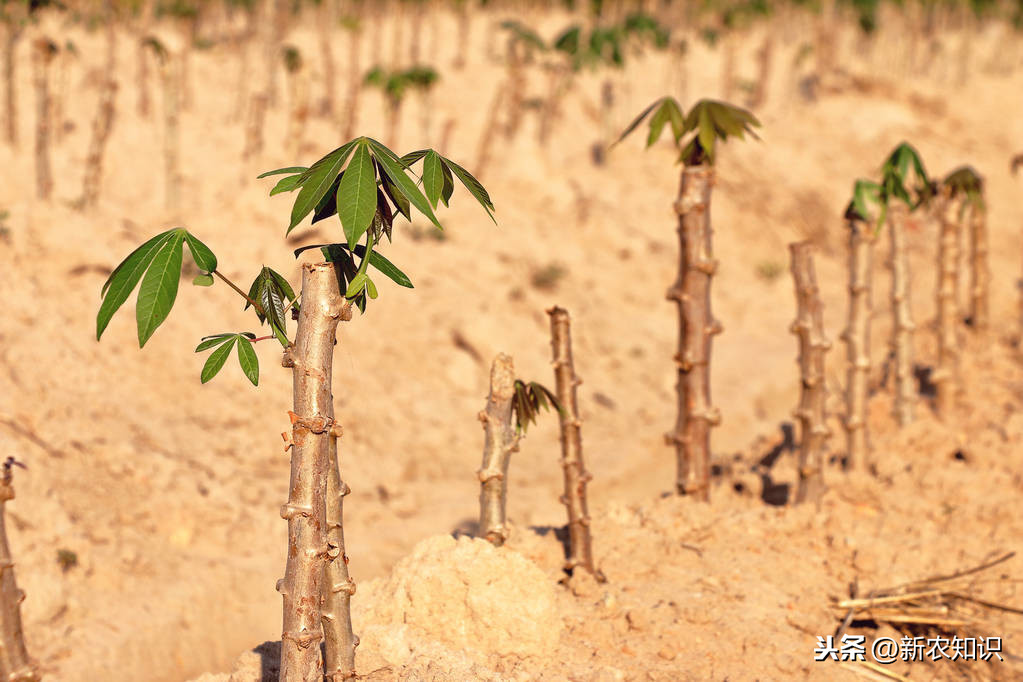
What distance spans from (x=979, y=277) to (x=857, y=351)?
4.41m

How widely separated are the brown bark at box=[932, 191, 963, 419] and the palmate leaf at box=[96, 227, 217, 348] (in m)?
8.15

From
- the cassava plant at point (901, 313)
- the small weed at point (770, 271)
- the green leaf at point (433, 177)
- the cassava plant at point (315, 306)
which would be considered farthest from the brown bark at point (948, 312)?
the small weed at point (770, 271)

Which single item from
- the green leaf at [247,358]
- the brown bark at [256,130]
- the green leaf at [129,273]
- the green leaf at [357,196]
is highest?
the brown bark at [256,130]

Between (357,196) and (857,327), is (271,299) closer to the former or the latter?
(357,196)

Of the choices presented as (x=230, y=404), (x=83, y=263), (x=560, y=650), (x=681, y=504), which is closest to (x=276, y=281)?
(x=560, y=650)

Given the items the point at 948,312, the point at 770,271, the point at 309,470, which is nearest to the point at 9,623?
the point at 309,470

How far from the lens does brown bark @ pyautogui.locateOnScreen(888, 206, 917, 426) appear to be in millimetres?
8648

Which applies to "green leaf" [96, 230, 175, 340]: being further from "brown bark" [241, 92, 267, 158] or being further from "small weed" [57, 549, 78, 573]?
"brown bark" [241, 92, 267, 158]

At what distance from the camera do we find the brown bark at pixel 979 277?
1138 cm

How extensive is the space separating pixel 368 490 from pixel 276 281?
23.0ft

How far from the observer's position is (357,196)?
9.81 ft

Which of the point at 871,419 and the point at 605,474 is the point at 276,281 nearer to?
Answer: the point at 871,419

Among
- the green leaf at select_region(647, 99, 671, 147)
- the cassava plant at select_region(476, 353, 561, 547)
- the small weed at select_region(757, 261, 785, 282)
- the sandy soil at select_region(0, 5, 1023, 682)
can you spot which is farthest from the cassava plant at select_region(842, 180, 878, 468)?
the small weed at select_region(757, 261, 785, 282)

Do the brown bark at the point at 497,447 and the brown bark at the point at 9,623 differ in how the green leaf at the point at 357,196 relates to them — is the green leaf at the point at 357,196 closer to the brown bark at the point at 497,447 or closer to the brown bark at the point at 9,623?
the brown bark at the point at 9,623
